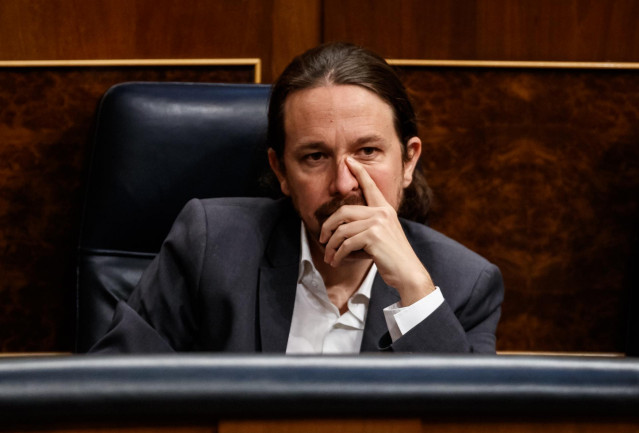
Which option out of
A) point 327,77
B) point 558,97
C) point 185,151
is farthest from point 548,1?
point 185,151

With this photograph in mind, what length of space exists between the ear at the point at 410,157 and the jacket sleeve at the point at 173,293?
0.38m

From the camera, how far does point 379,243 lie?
42.7 inches

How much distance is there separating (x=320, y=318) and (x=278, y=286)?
90 mm

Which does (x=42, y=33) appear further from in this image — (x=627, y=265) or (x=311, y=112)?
(x=627, y=265)

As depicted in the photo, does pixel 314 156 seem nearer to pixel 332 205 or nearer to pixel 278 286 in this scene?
pixel 332 205

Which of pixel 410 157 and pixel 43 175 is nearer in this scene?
pixel 410 157

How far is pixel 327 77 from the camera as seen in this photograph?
3.93 ft

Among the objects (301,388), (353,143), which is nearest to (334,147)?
(353,143)

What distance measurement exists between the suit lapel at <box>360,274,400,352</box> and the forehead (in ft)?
0.85

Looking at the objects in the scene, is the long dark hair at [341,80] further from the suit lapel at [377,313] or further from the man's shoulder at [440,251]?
the suit lapel at [377,313]

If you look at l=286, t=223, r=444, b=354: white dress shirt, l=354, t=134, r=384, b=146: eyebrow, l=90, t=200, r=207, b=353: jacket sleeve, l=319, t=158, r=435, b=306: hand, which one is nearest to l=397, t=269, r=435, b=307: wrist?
l=319, t=158, r=435, b=306: hand

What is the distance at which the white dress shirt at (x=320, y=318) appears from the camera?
3.81 feet

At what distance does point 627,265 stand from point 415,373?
1.34 metres

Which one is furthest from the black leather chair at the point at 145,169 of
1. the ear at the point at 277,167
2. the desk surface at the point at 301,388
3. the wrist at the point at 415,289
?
the desk surface at the point at 301,388
